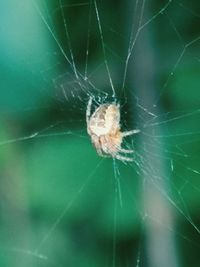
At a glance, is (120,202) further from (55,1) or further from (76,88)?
(55,1)

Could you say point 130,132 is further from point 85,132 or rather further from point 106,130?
point 85,132

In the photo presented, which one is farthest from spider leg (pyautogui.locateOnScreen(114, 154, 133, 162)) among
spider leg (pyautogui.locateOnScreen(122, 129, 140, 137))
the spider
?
spider leg (pyautogui.locateOnScreen(122, 129, 140, 137))

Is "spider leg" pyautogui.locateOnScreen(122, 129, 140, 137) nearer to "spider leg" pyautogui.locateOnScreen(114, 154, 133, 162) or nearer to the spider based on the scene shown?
the spider

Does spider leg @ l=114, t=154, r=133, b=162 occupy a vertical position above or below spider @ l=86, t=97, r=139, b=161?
below

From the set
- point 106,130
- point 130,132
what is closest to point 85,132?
point 106,130

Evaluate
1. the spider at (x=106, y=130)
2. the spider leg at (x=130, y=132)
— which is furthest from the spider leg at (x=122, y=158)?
the spider leg at (x=130, y=132)

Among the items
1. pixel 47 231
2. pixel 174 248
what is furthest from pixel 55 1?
pixel 174 248
